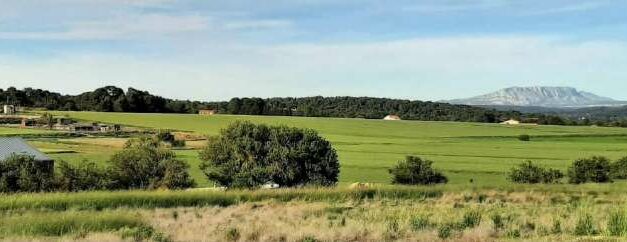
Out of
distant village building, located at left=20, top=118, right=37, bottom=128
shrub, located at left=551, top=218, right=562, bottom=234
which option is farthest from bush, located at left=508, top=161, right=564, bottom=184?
distant village building, located at left=20, top=118, right=37, bottom=128

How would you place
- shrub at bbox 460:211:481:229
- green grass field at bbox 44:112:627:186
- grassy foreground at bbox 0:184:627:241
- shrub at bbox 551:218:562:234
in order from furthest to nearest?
1. green grass field at bbox 44:112:627:186
2. shrub at bbox 460:211:481:229
3. shrub at bbox 551:218:562:234
4. grassy foreground at bbox 0:184:627:241

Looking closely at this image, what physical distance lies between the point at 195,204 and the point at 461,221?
41.7 ft

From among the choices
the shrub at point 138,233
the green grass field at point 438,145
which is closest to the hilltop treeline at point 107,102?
the green grass field at point 438,145

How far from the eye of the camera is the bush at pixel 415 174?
50031 mm

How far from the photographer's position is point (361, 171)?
57781 millimetres

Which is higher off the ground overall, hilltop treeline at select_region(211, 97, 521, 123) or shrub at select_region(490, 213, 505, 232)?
hilltop treeline at select_region(211, 97, 521, 123)

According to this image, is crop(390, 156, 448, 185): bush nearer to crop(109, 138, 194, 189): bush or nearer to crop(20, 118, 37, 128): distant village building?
crop(109, 138, 194, 189): bush

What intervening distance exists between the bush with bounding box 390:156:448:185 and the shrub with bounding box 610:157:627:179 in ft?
49.8

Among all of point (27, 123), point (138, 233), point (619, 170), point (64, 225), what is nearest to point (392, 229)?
point (138, 233)

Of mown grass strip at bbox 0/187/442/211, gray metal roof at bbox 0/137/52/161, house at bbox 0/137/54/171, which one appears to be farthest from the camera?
gray metal roof at bbox 0/137/52/161

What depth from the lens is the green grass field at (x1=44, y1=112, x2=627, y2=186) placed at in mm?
58875

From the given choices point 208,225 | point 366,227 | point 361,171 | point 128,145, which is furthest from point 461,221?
point 361,171

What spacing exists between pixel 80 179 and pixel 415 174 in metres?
23.5

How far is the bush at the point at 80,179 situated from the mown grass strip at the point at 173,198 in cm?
1175
